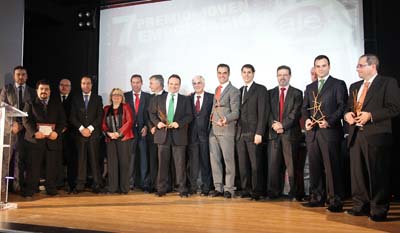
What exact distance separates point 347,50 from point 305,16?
79 centimetres

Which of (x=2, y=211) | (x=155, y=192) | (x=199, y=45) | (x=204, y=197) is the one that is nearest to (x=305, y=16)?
(x=199, y=45)

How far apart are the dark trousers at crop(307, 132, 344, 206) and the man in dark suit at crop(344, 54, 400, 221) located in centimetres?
26

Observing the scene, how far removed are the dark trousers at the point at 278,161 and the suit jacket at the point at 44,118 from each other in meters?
2.81

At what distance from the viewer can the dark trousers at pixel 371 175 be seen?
3.43m

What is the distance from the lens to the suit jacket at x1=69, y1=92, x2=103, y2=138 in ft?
18.1

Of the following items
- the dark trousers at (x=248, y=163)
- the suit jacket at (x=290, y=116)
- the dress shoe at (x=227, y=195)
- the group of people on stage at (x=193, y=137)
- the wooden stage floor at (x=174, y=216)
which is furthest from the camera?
the dress shoe at (x=227, y=195)

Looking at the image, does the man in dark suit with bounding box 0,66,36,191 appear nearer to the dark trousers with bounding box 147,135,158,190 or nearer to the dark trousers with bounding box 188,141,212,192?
the dark trousers with bounding box 147,135,158,190

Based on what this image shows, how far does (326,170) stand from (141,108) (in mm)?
3010

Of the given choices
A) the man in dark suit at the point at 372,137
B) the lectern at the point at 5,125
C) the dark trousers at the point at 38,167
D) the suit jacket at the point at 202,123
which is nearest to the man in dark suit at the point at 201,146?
the suit jacket at the point at 202,123

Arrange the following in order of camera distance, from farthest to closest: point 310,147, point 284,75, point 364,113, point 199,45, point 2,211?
point 199,45, point 284,75, point 310,147, point 2,211, point 364,113

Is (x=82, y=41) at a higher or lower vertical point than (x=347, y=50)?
higher

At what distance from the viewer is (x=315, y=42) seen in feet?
18.1

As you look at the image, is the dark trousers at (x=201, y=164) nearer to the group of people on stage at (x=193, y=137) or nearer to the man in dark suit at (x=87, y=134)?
the group of people on stage at (x=193, y=137)

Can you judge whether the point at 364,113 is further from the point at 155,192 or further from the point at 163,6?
the point at 163,6
